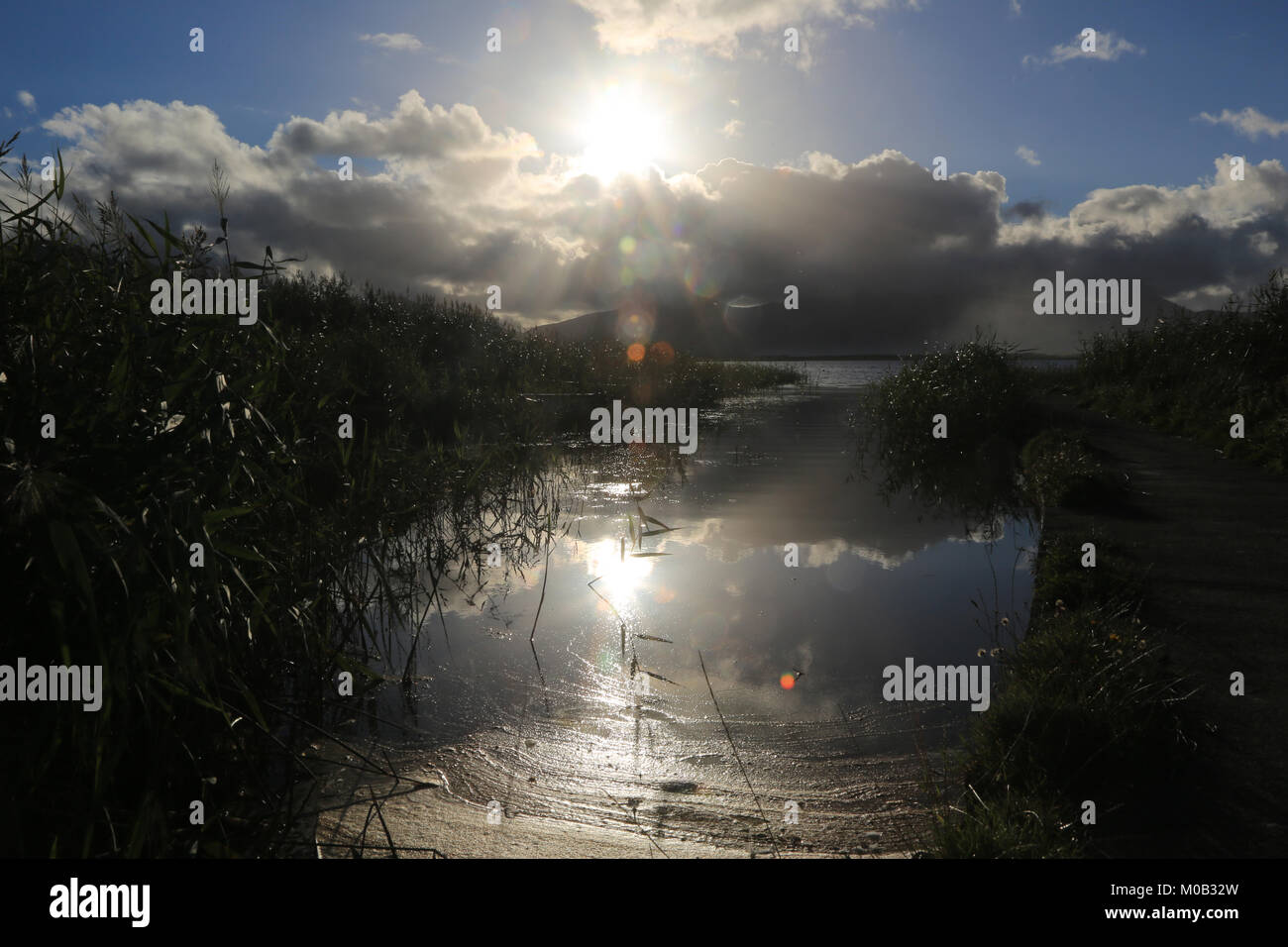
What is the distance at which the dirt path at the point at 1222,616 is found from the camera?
9.93 feet

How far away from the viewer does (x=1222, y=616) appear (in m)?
5.20

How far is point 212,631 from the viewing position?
271 centimetres

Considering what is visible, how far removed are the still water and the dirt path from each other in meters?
0.97

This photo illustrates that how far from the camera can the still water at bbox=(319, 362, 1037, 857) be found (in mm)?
3443

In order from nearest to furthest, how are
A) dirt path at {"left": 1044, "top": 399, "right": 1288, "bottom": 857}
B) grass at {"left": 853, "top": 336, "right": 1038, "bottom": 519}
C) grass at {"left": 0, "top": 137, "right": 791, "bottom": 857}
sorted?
grass at {"left": 0, "top": 137, "right": 791, "bottom": 857} < dirt path at {"left": 1044, "top": 399, "right": 1288, "bottom": 857} < grass at {"left": 853, "top": 336, "right": 1038, "bottom": 519}

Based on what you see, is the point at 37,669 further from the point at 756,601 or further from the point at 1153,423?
the point at 1153,423

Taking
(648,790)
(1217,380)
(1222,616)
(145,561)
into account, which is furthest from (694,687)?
(1217,380)

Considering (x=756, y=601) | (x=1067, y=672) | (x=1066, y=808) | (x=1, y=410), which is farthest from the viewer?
(x=756, y=601)
